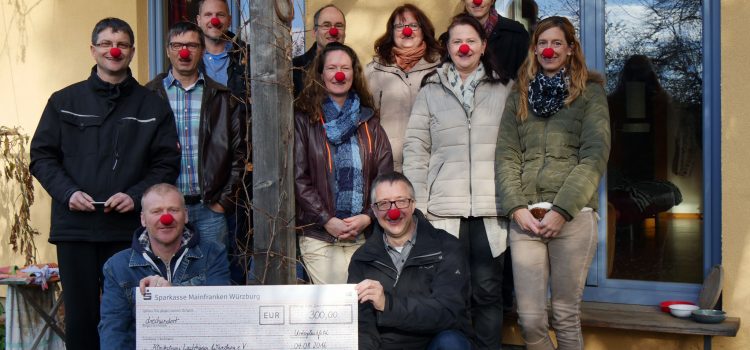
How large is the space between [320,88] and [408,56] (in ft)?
1.83

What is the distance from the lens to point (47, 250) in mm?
6207

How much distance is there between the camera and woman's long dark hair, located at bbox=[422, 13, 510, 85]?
4026mm

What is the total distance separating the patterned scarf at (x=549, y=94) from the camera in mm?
3838

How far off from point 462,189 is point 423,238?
0.52m

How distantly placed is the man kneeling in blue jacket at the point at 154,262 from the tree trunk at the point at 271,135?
505mm

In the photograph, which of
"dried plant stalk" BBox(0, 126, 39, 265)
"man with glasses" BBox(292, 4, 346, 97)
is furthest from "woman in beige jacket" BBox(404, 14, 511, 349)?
"dried plant stalk" BBox(0, 126, 39, 265)

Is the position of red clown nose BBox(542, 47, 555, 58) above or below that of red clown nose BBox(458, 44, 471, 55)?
below

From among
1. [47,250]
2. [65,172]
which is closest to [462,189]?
[65,172]

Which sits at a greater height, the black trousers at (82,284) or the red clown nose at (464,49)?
the red clown nose at (464,49)

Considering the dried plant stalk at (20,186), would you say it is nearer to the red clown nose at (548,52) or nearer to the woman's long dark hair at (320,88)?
the woman's long dark hair at (320,88)

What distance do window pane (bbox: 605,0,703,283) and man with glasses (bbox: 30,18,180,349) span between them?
8.41 feet

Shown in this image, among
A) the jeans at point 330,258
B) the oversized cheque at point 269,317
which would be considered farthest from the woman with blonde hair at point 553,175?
the oversized cheque at point 269,317

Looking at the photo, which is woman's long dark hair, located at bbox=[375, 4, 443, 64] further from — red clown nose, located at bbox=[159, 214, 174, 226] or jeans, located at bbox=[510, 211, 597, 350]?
red clown nose, located at bbox=[159, 214, 174, 226]

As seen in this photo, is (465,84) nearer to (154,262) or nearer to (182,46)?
(182,46)
